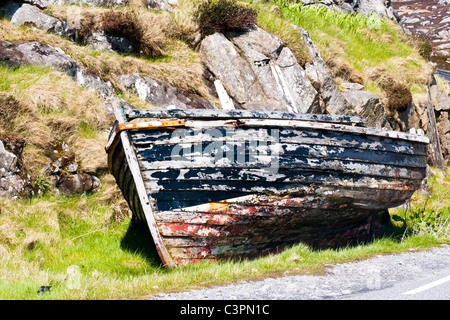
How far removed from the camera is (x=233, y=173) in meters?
5.37

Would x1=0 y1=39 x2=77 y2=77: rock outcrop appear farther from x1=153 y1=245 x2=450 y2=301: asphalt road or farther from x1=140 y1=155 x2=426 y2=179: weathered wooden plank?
x1=153 y1=245 x2=450 y2=301: asphalt road

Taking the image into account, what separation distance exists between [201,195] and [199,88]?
5702 millimetres

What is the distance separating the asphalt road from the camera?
4.02m

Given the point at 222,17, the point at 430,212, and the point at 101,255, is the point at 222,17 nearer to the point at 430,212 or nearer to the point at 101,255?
the point at 430,212

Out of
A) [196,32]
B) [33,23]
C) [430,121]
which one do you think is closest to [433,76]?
[430,121]

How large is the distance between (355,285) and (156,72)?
7.44 meters

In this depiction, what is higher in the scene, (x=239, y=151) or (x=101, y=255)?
(x=239, y=151)

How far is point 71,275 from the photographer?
491cm

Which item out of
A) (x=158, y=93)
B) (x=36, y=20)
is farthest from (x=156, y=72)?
(x=36, y=20)

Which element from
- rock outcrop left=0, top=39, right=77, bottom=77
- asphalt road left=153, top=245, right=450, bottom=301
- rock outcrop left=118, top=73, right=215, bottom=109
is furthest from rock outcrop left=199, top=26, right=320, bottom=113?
asphalt road left=153, top=245, right=450, bottom=301

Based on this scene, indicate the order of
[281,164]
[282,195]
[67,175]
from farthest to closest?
1. [67,175]
2. [282,195]
3. [281,164]

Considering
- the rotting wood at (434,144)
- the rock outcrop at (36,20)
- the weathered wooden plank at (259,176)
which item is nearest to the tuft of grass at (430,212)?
the rotting wood at (434,144)

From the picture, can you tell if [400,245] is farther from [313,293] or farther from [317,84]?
[317,84]

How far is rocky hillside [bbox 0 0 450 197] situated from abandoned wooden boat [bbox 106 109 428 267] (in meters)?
0.93
